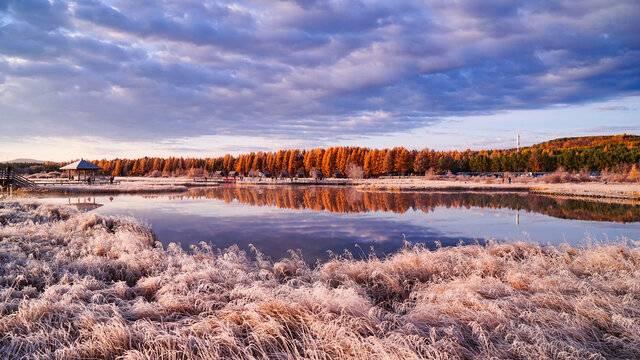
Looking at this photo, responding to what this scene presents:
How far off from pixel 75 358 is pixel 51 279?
10.8ft

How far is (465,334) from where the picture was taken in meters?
4.40

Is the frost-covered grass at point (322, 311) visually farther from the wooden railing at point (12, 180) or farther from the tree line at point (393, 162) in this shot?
the tree line at point (393, 162)

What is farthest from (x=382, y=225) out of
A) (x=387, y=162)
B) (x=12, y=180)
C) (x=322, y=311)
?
(x=387, y=162)

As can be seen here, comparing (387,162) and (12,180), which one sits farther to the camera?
(387,162)

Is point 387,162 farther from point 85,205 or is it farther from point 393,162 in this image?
point 85,205

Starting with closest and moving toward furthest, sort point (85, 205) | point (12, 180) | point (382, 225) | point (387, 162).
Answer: point (382, 225) → point (85, 205) → point (12, 180) → point (387, 162)

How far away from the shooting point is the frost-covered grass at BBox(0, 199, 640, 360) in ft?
13.1

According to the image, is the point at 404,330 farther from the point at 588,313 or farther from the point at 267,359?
the point at 588,313

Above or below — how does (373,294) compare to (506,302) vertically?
below

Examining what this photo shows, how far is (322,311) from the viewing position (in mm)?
4734

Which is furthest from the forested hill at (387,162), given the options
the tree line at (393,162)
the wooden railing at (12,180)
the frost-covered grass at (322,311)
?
the frost-covered grass at (322,311)

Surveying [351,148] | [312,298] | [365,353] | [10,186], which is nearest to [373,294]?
[312,298]

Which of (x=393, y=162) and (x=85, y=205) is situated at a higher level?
(x=393, y=162)

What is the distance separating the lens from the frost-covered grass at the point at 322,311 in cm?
400
